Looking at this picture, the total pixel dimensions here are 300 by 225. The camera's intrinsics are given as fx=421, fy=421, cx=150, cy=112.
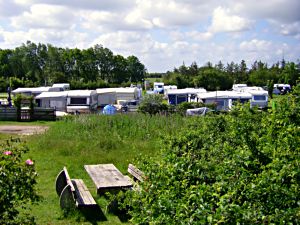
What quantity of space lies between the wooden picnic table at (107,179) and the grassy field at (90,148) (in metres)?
0.50

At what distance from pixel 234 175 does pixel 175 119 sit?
40.5ft

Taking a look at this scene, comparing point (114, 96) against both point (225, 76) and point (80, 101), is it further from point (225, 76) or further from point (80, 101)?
point (225, 76)

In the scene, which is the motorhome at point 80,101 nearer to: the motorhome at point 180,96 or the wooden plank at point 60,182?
the motorhome at point 180,96

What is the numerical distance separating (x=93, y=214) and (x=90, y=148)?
19.0ft

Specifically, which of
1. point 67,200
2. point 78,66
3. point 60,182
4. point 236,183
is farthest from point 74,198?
point 78,66

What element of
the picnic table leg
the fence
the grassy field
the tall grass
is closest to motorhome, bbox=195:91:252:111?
the fence

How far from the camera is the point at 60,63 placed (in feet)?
243

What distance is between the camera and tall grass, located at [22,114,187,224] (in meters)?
7.15

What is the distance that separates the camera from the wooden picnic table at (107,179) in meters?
6.35

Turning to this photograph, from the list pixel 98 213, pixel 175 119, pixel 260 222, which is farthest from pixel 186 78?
pixel 260 222

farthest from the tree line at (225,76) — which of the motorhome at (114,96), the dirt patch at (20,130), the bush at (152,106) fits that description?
the dirt patch at (20,130)

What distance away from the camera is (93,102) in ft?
111

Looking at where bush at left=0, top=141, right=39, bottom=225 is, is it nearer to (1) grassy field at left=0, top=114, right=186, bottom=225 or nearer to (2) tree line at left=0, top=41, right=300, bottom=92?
(1) grassy field at left=0, top=114, right=186, bottom=225

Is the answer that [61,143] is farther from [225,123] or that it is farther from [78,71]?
[78,71]
